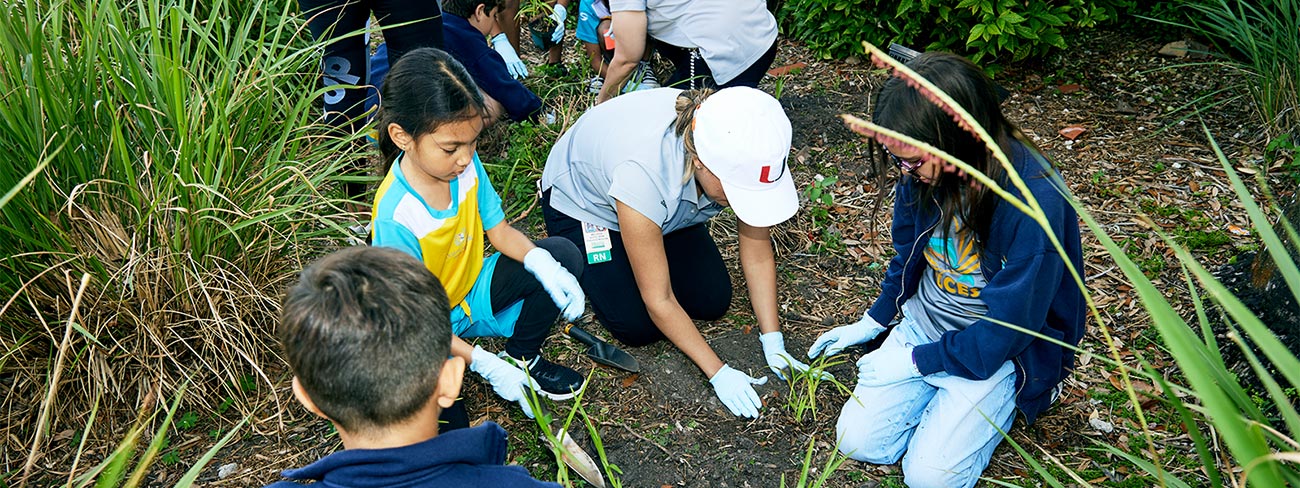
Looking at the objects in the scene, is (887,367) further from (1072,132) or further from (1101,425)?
(1072,132)

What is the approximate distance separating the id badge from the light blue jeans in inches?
32.6

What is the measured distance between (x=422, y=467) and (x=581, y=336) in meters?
1.67

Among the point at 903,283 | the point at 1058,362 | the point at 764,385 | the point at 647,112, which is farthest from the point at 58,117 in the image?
the point at 1058,362

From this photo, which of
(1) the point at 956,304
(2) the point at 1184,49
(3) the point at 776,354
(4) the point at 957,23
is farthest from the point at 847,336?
(2) the point at 1184,49

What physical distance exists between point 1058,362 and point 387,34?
231 cm

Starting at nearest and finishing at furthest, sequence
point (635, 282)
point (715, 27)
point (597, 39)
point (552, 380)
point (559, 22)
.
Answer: point (552, 380), point (635, 282), point (715, 27), point (597, 39), point (559, 22)

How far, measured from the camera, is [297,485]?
4.45 feet

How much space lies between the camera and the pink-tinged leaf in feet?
12.2

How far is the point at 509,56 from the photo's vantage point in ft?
13.9

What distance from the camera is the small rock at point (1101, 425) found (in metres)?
2.58

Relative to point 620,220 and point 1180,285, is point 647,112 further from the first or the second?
point 1180,285

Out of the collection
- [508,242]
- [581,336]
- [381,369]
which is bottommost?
[581,336]

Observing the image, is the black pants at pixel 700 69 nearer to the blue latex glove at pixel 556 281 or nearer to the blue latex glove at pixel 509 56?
the blue latex glove at pixel 509 56

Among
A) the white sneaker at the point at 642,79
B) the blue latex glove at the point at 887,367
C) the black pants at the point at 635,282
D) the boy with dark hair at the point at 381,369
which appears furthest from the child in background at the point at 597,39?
the boy with dark hair at the point at 381,369
